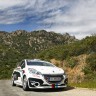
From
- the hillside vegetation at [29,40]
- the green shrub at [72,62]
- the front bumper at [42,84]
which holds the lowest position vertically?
the front bumper at [42,84]

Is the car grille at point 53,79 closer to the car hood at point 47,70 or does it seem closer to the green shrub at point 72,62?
the car hood at point 47,70

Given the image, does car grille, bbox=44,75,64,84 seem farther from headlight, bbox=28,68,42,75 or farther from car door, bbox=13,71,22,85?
car door, bbox=13,71,22,85

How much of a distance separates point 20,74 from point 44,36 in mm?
118556

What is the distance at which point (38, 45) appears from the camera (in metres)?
126

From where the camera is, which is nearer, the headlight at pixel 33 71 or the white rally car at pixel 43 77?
the white rally car at pixel 43 77

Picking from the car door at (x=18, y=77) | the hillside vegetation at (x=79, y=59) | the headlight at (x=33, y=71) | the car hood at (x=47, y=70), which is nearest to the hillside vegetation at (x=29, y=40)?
the hillside vegetation at (x=79, y=59)

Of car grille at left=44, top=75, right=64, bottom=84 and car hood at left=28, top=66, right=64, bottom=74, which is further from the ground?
car hood at left=28, top=66, right=64, bottom=74

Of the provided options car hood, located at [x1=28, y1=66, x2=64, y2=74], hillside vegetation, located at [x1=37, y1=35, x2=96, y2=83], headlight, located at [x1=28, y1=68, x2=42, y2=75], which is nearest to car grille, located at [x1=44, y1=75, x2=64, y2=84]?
car hood, located at [x1=28, y1=66, x2=64, y2=74]

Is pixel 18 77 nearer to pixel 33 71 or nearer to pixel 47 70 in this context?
pixel 33 71

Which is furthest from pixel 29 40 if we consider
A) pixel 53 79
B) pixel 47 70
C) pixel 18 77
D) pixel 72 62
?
pixel 53 79

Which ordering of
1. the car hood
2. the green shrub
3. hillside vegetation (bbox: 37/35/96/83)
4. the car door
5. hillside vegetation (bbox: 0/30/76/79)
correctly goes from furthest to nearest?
hillside vegetation (bbox: 0/30/76/79)
the green shrub
hillside vegetation (bbox: 37/35/96/83)
the car door
the car hood

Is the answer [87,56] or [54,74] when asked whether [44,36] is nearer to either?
[87,56]

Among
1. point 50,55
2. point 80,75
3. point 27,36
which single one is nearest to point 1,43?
point 27,36

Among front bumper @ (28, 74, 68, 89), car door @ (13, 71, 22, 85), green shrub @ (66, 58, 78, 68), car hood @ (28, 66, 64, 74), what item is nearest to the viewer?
front bumper @ (28, 74, 68, 89)
